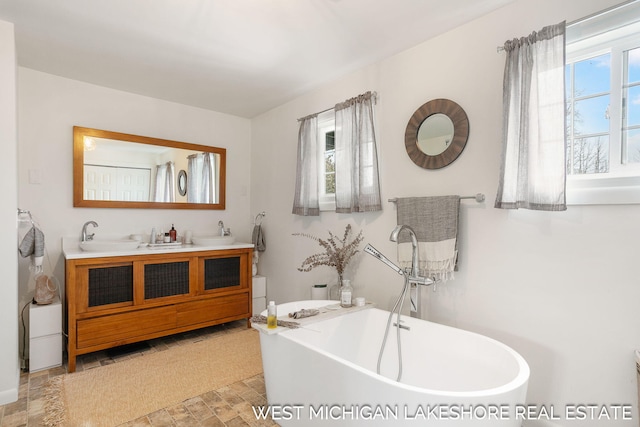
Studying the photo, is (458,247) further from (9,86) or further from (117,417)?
(9,86)

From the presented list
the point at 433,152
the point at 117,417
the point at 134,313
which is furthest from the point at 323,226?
the point at 117,417

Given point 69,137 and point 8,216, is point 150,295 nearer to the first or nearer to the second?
point 8,216

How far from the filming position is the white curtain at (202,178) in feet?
12.7

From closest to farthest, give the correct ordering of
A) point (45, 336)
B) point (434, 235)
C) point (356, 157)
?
point (434, 235)
point (45, 336)
point (356, 157)

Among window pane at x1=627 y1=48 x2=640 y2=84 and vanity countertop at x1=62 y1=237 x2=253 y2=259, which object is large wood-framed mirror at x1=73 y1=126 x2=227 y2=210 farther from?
window pane at x1=627 y1=48 x2=640 y2=84

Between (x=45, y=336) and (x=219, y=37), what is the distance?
2.64m

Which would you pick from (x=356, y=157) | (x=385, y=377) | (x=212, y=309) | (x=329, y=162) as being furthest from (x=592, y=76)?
(x=212, y=309)

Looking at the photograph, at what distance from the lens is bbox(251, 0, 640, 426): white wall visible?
1.67 metres

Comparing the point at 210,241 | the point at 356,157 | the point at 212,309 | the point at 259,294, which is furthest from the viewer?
the point at 259,294

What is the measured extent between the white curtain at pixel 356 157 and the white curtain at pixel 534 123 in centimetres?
102

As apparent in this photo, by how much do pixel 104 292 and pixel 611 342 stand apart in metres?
3.40

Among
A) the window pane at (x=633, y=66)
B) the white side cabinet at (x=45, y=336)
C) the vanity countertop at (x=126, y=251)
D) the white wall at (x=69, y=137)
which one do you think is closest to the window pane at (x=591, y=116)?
the window pane at (x=633, y=66)

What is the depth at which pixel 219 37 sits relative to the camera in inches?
95.2

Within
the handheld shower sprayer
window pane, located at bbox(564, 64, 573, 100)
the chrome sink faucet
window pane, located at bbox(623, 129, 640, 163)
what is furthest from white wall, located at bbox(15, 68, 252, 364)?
window pane, located at bbox(623, 129, 640, 163)
